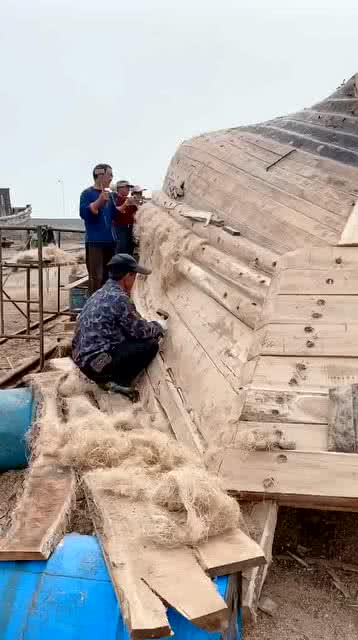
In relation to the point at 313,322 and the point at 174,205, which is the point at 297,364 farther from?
the point at 174,205

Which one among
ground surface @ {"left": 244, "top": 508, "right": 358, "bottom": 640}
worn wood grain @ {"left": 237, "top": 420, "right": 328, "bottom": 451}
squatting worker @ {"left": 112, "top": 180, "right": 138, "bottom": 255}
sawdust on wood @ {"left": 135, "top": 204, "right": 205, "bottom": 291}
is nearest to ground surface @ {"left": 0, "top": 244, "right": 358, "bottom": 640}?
ground surface @ {"left": 244, "top": 508, "right": 358, "bottom": 640}

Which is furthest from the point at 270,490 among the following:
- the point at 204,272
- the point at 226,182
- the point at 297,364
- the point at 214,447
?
the point at 226,182

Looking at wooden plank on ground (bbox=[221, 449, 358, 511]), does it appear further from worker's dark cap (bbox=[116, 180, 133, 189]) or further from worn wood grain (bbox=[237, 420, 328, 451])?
worker's dark cap (bbox=[116, 180, 133, 189])

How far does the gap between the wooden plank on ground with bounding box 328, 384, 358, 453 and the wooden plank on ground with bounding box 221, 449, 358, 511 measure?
0.06 meters

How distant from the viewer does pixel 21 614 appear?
1.99 meters

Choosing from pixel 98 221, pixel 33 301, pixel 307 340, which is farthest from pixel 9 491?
pixel 33 301

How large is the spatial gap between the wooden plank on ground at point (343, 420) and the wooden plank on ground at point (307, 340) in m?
0.27

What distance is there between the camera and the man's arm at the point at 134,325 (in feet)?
13.6

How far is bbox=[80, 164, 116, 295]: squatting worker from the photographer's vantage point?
6039 mm

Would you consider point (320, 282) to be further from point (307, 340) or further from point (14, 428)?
point (14, 428)

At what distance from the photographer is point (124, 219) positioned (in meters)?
6.61

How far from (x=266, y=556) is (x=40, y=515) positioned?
804 millimetres

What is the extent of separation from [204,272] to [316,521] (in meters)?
1.75

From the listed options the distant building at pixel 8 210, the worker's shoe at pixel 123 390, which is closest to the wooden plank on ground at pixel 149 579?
the worker's shoe at pixel 123 390
